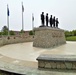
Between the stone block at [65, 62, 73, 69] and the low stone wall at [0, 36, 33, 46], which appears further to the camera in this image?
the low stone wall at [0, 36, 33, 46]

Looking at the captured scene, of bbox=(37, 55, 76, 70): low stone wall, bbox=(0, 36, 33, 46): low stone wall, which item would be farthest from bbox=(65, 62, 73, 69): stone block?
bbox=(0, 36, 33, 46): low stone wall

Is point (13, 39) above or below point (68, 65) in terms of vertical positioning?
above

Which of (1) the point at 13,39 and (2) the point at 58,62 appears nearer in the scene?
(2) the point at 58,62

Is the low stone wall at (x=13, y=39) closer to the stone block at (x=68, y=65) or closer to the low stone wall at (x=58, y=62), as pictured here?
the low stone wall at (x=58, y=62)

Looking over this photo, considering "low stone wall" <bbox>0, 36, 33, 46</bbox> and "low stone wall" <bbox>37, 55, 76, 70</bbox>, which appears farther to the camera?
"low stone wall" <bbox>0, 36, 33, 46</bbox>

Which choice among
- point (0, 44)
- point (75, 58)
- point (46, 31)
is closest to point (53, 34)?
point (46, 31)

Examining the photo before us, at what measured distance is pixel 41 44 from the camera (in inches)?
528

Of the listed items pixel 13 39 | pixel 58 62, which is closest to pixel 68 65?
pixel 58 62

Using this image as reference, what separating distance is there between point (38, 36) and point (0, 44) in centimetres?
364

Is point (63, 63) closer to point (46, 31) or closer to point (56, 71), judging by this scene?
point (56, 71)

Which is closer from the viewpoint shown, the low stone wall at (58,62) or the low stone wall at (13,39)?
the low stone wall at (58,62)

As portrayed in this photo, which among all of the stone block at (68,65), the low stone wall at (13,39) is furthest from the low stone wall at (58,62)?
the low stone wall at (13,39)

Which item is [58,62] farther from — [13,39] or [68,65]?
[13,39]

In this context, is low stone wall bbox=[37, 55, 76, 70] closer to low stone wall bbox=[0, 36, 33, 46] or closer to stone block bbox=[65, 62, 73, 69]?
stone block bbox=[65, 62, 73, 69]
